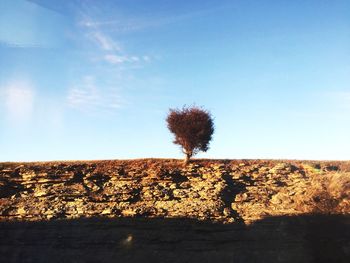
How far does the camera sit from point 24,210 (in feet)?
84.0

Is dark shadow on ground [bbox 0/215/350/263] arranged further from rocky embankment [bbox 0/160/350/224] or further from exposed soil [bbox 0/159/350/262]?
rocky embankment [bbox 0/160/350/224]

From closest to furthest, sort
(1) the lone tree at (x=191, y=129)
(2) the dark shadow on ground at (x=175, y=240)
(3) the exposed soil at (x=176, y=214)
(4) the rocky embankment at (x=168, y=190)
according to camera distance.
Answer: (2) the dark shadow on ground at (x=175, y=240), (3) the exposed soil at (x=176, y=214), (4) the rocky embankment at (x=168, y=190), (1) the lone tree at (x=191, y=129)

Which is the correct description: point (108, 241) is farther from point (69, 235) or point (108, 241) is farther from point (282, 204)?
point (282, 204)

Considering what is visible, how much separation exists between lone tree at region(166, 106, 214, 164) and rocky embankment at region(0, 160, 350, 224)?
2.24 meters

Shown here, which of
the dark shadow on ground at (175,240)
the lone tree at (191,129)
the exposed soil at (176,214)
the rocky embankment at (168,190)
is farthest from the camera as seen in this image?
the lone tree at (191,129)

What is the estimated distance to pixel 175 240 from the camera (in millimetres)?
23266

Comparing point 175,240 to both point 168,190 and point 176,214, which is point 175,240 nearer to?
point 176,214

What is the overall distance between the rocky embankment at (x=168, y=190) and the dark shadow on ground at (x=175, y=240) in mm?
698

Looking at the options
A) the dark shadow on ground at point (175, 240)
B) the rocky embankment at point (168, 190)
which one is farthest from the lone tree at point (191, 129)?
the dark shadow on ground at point (175, 240)

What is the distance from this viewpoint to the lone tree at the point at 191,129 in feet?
108

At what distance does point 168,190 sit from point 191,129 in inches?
284

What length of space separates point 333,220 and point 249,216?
476 centimetres

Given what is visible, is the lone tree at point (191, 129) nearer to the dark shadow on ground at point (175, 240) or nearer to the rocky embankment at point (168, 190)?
the rocky embankment at point (168, 190)

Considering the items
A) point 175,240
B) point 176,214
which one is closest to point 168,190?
point 176,214
